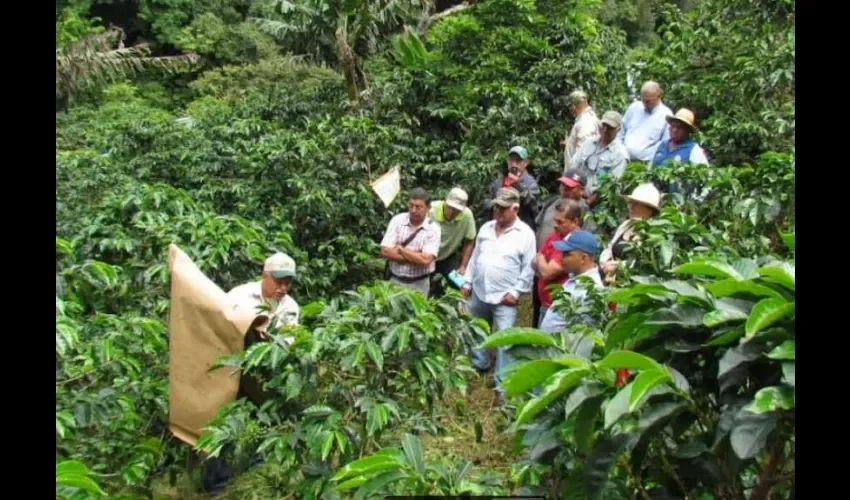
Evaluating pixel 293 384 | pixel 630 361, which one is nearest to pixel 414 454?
pixel 630 361

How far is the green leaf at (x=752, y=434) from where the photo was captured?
5.48ft

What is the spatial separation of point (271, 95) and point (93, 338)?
7.32m

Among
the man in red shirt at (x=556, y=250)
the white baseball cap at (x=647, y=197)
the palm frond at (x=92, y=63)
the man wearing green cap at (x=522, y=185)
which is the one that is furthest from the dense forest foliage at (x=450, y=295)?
the palm frond at (x=92, y=63)

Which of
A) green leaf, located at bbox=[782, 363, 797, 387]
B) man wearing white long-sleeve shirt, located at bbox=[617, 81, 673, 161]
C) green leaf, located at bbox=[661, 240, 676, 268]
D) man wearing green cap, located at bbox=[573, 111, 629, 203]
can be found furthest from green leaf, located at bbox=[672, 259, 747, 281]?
man wearing white long-sleeve shirt, located at bbox=[617, 81, 673, 161]

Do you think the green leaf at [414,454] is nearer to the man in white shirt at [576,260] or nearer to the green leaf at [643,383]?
the green leaf at [643,383]

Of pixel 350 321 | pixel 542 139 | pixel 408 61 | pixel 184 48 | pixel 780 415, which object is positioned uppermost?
pixel 408 61

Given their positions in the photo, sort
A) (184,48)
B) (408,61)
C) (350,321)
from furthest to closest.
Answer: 1. (184,48)
2. (350,321)
3. (408,61)

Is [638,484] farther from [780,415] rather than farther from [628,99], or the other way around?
[628,99]

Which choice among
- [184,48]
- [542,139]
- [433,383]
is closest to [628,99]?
[542,139]

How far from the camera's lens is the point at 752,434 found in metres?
1.69

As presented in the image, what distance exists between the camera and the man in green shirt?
6.27 meters

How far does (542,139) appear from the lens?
28.7 feet

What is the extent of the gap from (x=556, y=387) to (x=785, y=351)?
46 centimetres

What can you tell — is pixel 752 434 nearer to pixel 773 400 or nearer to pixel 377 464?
pixel 773 400
